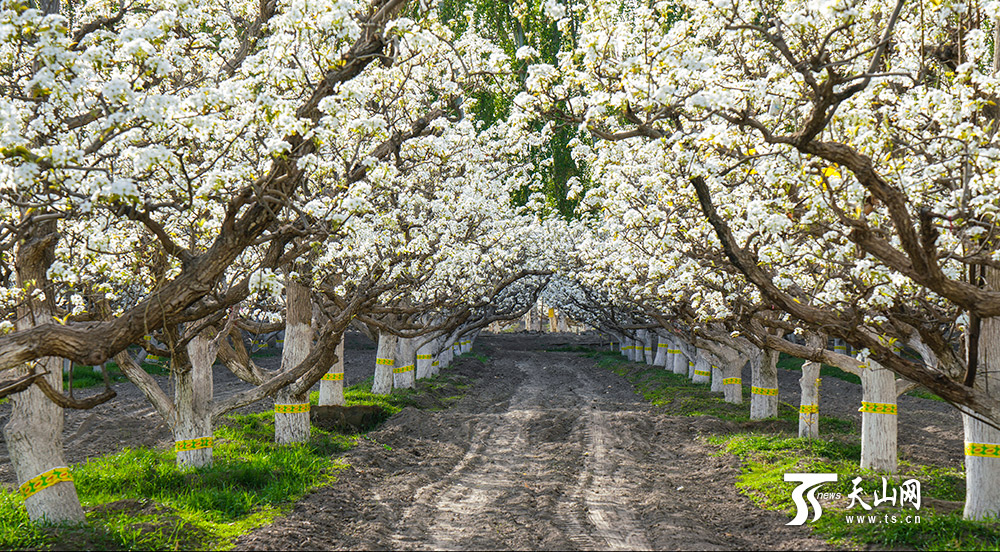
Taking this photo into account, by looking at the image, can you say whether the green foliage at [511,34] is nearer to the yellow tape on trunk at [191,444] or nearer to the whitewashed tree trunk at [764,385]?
the whitewashed tree trunk at [764,385]

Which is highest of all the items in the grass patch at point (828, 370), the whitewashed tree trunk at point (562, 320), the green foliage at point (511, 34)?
the green foliage at point (511, 34)

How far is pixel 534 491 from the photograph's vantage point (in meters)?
14.4

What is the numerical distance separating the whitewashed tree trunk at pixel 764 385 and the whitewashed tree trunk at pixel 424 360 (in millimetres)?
17028

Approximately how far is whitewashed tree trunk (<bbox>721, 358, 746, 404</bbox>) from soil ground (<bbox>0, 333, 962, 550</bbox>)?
3.12m

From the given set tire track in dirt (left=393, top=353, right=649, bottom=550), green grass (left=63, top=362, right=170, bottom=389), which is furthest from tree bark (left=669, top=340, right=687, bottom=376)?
green grass (left=63, top=362, right=170, bottom=389)

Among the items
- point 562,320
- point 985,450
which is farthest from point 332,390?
point 562,320

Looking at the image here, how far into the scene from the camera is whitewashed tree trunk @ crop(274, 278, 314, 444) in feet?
55.2

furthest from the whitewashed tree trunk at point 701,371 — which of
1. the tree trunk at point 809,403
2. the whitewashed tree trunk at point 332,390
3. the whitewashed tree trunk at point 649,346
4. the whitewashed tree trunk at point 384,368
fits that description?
the whitewashed tree trunk at point 332,390

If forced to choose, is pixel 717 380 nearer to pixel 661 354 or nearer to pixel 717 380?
pixel 717 380

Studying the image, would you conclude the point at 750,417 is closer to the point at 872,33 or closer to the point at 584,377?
the point at 872,33

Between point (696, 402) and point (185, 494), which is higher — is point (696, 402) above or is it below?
above

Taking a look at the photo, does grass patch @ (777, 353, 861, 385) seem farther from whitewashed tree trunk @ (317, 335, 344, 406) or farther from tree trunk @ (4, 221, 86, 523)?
tree trunk @ (4, 221, 86, 523)

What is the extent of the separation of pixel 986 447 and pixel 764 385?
35.9 ft

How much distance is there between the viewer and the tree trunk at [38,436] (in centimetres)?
972
